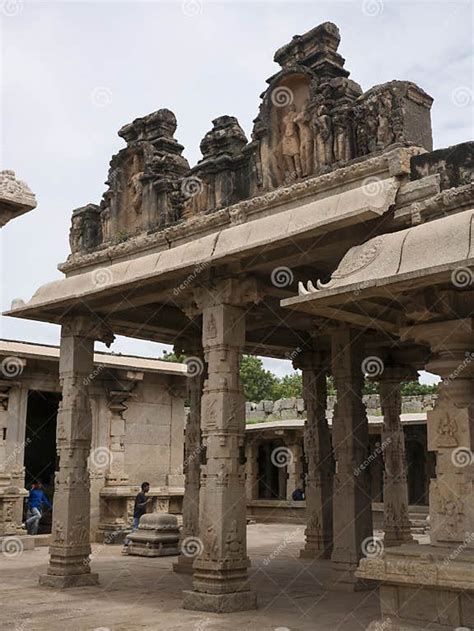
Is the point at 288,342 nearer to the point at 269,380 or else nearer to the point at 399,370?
the point at 399,370

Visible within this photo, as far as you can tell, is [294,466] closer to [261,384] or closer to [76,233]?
[76,233]

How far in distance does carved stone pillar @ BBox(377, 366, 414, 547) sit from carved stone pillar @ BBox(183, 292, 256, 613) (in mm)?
5390

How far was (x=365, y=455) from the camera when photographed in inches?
415

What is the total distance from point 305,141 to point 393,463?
694 centimetres

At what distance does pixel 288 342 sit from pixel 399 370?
2101 millimetres

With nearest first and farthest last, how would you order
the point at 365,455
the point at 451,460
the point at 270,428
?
the point at 451,460
the point at 365,455
the point at 270,428

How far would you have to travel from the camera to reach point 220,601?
832 centimetres

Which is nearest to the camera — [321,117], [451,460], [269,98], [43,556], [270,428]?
[451,460]

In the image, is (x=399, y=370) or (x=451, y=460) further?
(x=399, y=370)

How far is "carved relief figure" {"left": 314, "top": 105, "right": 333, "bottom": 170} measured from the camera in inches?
351

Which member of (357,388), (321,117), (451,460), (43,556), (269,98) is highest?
(269,98)

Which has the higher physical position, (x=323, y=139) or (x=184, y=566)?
(x=323, y=139)

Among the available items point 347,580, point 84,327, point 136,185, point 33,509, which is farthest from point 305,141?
point 33,509

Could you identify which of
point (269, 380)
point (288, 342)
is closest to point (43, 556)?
point (288, 342)
